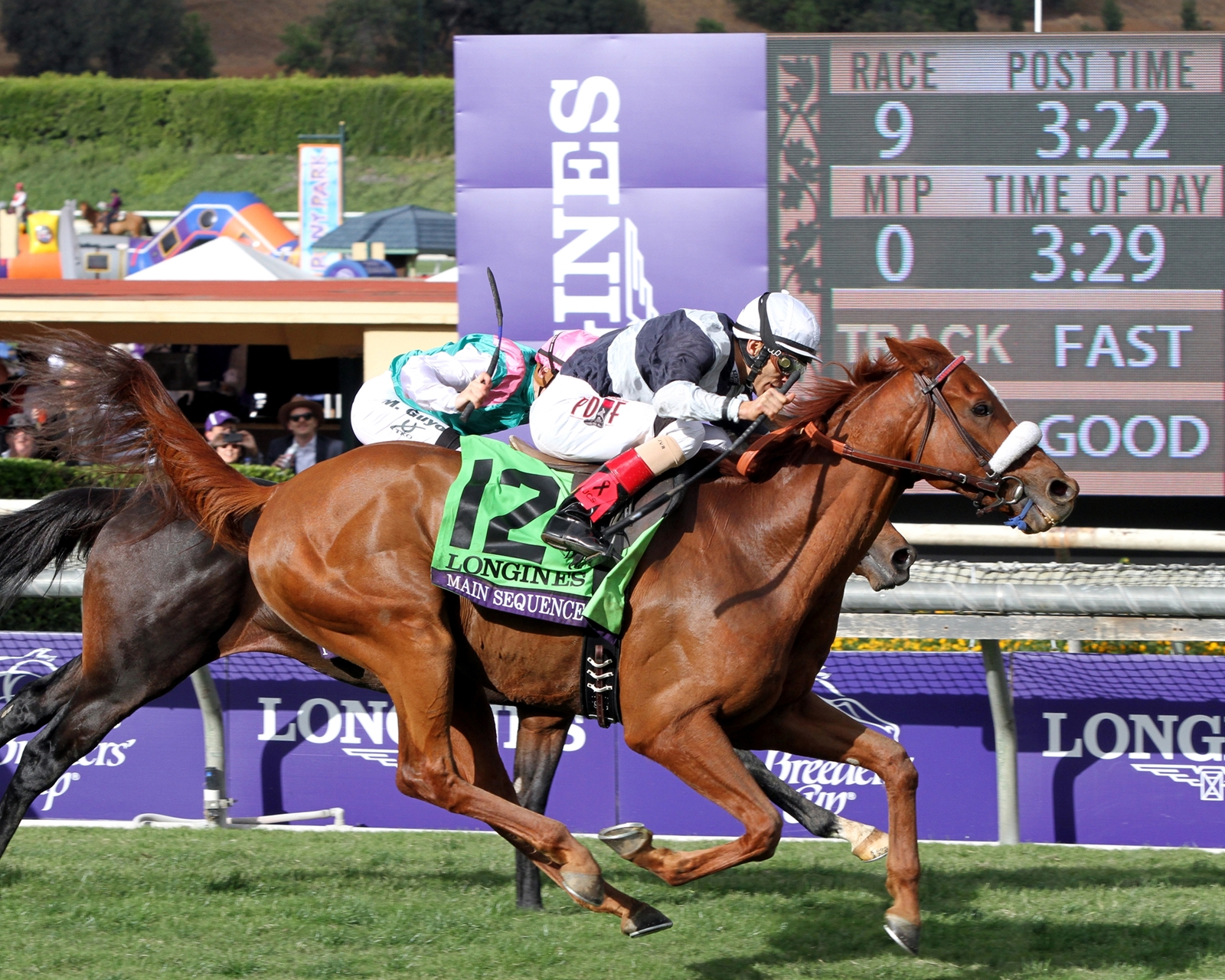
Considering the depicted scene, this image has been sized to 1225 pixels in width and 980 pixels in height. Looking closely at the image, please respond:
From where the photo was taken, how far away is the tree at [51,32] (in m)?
51.2

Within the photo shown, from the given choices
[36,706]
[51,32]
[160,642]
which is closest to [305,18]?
[51,32]

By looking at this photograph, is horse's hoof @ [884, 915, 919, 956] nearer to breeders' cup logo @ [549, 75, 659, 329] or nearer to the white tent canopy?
breeders' cup logo @ [549, 75, 659, 329]

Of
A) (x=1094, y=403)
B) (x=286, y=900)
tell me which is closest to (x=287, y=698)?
(x=286, y=900)

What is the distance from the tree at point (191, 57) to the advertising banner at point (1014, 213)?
48.8 meters

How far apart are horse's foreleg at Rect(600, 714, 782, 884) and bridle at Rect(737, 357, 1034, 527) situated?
69cm

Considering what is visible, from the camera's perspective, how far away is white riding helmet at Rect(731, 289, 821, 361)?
3.60m

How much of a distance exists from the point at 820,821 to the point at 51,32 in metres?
54.7

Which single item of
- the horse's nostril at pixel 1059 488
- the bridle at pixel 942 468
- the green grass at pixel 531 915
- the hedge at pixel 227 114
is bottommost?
the green grass at pixel 531 915

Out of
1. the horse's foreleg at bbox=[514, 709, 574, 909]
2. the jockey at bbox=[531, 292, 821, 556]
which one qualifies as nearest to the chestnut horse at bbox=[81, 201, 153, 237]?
the horse's foreleg at bbox=[514, 709, 574, 909]

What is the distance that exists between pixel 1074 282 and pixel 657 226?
82.1 inches

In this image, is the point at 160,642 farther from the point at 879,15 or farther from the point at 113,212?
the point at 879,15

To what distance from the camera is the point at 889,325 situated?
7.11 metres

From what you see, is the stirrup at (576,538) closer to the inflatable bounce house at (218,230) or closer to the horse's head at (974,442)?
the horse's head at (974,442)

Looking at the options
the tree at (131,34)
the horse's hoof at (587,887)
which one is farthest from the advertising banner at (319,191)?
the tree at (131,34)
